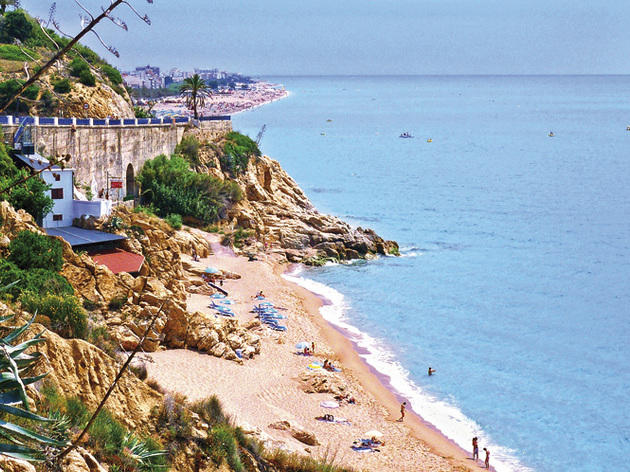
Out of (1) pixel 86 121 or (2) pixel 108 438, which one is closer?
(2) pixel 108 438

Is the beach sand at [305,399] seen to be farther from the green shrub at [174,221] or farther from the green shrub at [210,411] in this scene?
the green shrub at [174,221]

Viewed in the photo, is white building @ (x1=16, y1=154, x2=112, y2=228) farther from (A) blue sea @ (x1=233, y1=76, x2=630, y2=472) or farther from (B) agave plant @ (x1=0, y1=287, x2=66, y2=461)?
(B) agave plant @ (x1=0, y1=287, x2=66, y2=461)

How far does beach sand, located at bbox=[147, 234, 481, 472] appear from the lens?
2253 cm

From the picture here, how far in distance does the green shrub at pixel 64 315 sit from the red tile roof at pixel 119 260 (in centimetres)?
1193

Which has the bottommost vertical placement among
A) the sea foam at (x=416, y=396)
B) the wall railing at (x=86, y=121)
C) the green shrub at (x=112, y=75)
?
the sea foam at (x=416, y=396)

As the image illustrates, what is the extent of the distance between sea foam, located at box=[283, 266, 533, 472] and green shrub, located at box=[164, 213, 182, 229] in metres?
9.12

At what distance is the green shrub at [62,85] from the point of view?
45.7 metres

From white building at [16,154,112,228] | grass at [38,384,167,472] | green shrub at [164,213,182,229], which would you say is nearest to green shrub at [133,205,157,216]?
green shrub at [164,213,182,229]

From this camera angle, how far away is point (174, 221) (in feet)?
144

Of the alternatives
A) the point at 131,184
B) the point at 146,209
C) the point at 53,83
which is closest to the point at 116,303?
the point at 146,209

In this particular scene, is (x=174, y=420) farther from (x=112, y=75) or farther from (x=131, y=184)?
(x=112, y=75)

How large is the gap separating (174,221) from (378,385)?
62.0ft

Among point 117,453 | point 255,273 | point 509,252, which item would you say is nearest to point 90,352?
point 117,453

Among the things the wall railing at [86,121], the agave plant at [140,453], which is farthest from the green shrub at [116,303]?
the agave plant at [140,453]
